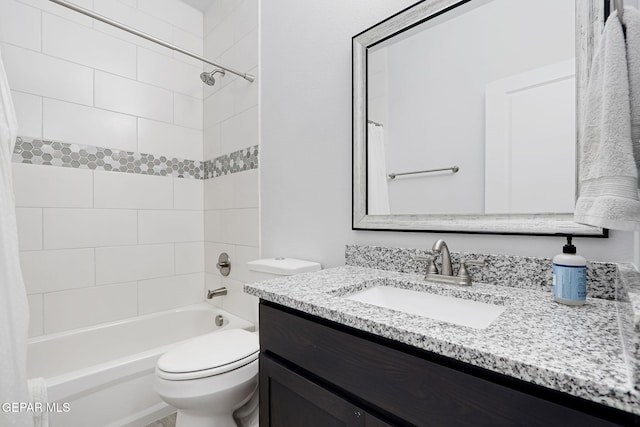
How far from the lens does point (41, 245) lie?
1.59m

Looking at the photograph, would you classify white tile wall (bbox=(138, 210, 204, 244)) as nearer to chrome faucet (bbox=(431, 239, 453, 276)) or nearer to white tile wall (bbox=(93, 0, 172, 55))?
white tile wall (bbox=(93, 0, 172, 55))

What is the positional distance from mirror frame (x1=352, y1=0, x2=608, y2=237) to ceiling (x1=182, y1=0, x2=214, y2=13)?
156cm

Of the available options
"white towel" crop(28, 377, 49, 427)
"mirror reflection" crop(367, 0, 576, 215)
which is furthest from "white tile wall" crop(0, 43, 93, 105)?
"mirror reflection" crop(367, 0, 576, 215)

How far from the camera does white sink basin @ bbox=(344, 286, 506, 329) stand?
772 millimetres

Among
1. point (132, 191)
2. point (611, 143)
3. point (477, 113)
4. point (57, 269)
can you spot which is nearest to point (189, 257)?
point (132, 191)

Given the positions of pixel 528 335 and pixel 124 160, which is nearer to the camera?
pixel 528 335

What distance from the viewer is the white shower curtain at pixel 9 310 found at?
95 centimetres

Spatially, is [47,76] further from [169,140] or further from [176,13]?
[176,13]

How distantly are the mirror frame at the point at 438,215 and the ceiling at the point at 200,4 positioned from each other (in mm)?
1557

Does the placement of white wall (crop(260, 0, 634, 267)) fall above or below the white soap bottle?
above

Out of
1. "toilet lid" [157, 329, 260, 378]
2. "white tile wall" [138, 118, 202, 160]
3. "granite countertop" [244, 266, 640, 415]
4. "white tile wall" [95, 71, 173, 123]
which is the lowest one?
"toilet lid" [157, 329, 260, 378]

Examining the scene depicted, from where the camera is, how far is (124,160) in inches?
73.7

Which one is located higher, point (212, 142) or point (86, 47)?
point (86, 47)

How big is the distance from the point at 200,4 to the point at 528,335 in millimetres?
2719
